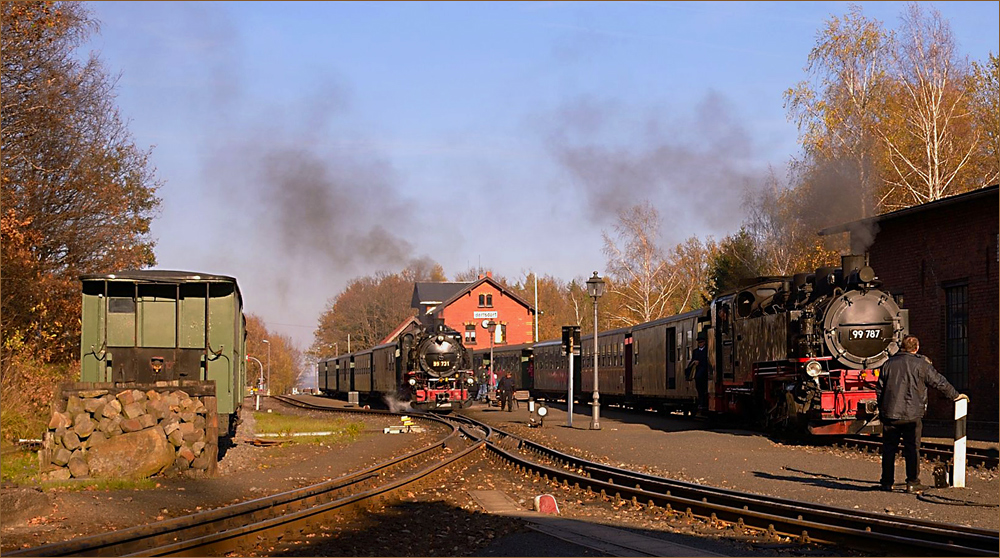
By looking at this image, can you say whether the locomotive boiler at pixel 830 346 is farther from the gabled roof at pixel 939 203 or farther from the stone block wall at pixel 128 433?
the stone block wall at pixel 128 433

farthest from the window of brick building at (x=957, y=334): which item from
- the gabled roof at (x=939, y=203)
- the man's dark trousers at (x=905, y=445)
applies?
the man's dark trousers at (x=905, y=445)

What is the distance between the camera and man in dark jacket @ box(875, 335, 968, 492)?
484 inches

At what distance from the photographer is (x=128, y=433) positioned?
1472 centimetres

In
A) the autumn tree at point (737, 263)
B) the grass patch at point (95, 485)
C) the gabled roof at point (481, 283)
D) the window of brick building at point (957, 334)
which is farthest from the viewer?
the gabled roof at point (481, 283)

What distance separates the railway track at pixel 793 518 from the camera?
8258 mm

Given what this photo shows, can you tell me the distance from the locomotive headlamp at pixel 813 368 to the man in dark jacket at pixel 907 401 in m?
5.77

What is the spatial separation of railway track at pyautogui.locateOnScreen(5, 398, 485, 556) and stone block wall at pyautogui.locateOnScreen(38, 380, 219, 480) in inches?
105

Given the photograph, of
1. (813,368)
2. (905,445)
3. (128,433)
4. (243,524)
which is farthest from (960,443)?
(128,433)

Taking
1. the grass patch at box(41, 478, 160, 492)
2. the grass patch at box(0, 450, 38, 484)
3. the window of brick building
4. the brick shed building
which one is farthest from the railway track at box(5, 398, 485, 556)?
the window of brick building

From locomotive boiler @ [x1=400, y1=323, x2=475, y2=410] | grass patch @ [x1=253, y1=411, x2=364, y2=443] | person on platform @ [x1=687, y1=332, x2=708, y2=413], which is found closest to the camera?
grass patch @ [x1=253, y1=411, x2=364, y2=443]

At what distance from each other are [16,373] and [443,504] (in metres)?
13.3

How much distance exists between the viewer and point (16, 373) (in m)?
21.4

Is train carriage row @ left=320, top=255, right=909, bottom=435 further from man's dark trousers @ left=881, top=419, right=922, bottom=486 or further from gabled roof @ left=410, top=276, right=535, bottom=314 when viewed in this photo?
gabled roof @ left=410, top=276, right=535, bottom=314

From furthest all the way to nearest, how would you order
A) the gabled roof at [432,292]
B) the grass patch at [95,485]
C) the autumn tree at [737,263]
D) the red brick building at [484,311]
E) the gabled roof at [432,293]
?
the gabled roof at [432,292], the gabled roof at [432,293], the red brick building at [484,311], the autumn tree at [737,263], the grass patch at [95,485]
